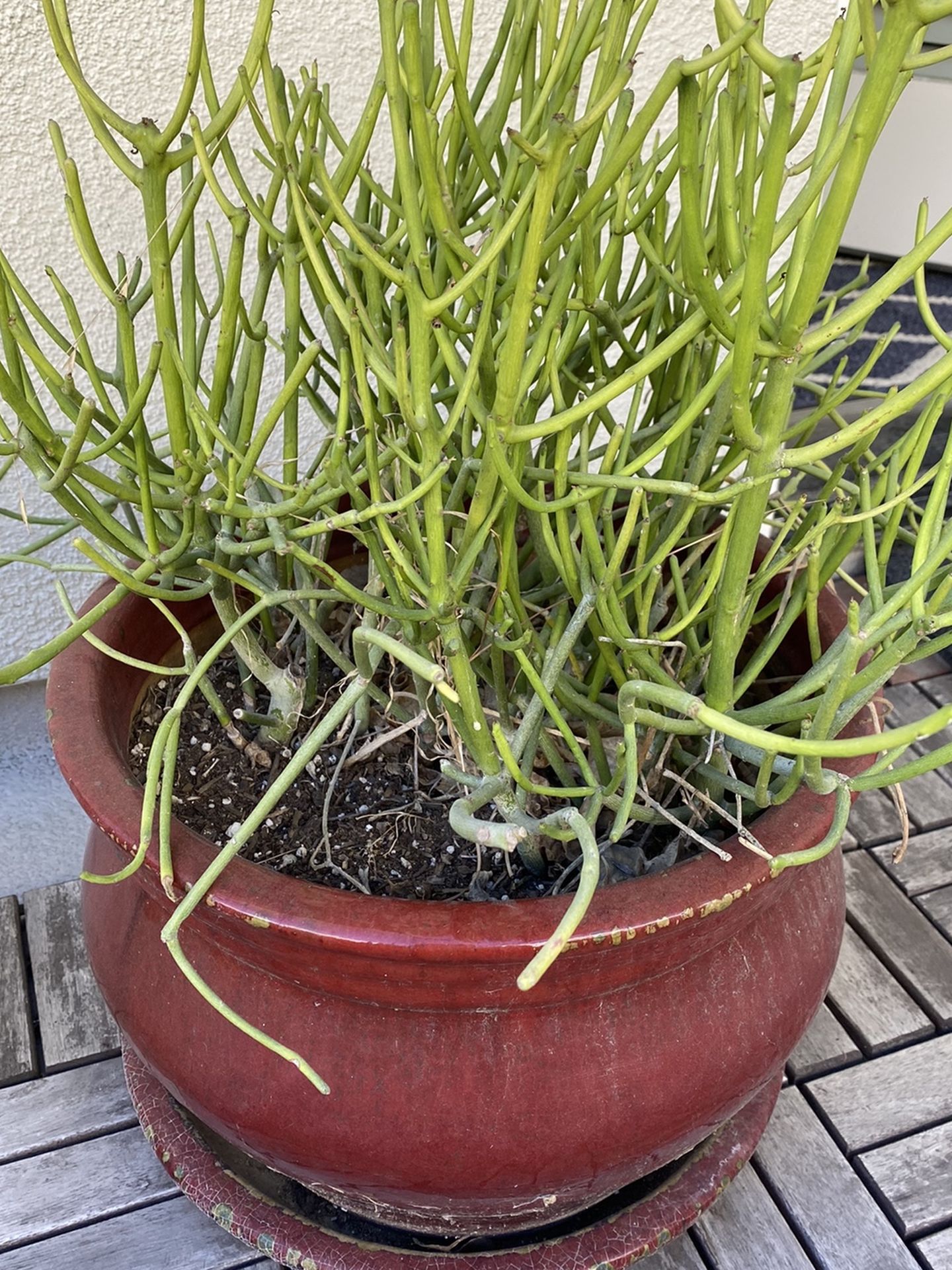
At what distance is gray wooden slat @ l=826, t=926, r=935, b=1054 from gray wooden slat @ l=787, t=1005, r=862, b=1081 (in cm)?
1

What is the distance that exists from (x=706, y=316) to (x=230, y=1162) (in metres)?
0.64

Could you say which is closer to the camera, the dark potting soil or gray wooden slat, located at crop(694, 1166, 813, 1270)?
the dark potting soil

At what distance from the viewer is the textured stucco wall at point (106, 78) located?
834 mm

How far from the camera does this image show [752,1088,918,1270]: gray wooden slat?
76cm

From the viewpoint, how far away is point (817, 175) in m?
0.38

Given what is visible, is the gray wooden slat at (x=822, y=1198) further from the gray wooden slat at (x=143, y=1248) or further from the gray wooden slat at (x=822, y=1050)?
the gray wooden slat at (x=143, y=1248)

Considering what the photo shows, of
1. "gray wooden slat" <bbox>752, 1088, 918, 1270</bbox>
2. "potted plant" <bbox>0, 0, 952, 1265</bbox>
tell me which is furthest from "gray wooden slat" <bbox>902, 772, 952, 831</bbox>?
"potted plant" <bbox>0, 0, 952, 1265</bbox>

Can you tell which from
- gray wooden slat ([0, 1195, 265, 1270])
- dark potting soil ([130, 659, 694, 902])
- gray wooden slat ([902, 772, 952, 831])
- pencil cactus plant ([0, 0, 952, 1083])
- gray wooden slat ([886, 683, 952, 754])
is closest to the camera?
pencil cactus plant ([0, 0, 952, 1083])

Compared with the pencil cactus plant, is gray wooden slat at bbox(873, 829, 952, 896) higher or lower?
lower

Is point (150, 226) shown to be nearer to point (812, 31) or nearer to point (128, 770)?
point (128, 770)

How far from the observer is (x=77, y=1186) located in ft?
2.62

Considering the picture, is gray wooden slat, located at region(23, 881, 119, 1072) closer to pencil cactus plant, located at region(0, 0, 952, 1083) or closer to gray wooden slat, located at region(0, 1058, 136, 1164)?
gray wooden slat, located at region(0, 1058, 136, 1164)

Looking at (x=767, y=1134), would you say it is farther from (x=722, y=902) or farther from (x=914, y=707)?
(x=914, y=707)

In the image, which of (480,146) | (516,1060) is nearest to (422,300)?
(480,146)
